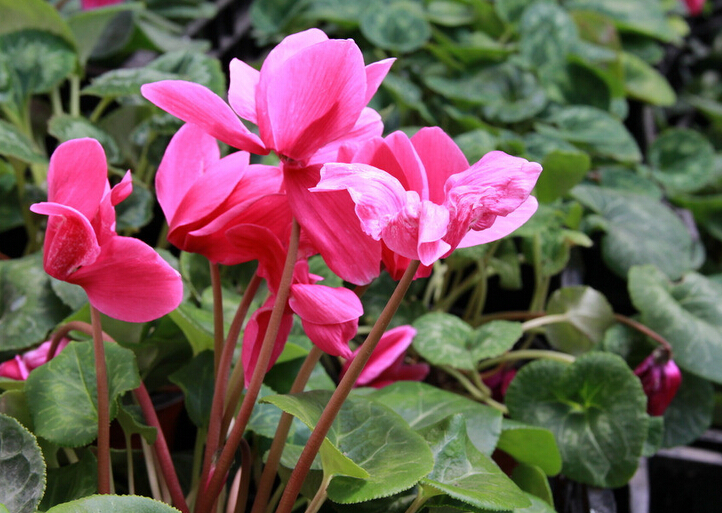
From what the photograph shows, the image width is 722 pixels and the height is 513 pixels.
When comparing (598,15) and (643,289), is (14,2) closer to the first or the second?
(643,289)

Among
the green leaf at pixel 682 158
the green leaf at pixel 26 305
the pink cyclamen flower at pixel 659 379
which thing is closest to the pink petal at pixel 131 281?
the green leaf at pixel 26 305

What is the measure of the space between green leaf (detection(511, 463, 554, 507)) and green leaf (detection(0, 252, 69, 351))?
0.40 meters

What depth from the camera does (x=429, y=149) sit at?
339mm

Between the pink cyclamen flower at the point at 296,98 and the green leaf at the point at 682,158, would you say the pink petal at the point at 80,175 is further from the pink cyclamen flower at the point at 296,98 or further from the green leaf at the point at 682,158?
the green leaf at the point at 682,158

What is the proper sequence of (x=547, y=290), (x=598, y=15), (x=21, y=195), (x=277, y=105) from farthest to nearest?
(x=598, y=15) < (x=547, y=290) < (x=21, y=195) < (x=277, y=105)

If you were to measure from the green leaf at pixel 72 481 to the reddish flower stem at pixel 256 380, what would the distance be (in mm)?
69

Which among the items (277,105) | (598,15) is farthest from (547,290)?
(598,15)

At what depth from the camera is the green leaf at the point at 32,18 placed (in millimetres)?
804

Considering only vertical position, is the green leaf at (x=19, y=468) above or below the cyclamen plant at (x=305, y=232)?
below

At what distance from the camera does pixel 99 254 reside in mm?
325

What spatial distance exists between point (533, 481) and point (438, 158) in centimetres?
28

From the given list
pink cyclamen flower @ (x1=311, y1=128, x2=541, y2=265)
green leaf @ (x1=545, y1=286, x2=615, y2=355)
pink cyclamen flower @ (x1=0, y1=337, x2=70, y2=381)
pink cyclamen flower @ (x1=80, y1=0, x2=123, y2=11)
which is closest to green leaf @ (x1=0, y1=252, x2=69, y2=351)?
pink cyclamen flower @ (x1=0, y1=337, x2=70, y2=381)

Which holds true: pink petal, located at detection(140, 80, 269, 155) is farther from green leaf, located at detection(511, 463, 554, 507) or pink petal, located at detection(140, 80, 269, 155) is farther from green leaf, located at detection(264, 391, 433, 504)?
green leaf, located at detection(511, 463, 554, 507)

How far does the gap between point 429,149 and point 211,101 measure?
0.11 metres
